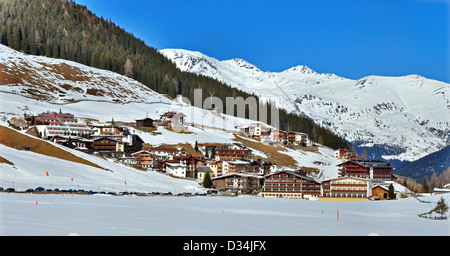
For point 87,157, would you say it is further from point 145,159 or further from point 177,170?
point 177,170

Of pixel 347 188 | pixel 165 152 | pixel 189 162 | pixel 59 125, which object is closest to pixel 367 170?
pixel 347 188

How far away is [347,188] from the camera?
123688 millimetres

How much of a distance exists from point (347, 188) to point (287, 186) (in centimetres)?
1438

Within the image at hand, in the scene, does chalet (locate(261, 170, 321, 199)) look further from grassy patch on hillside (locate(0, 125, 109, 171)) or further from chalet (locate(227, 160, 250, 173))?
grassy patch on hillside (locate(0, 125, 109, 171))

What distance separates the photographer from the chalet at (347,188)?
12188 centimetres

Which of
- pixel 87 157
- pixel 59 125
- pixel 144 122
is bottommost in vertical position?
pixel 87 157

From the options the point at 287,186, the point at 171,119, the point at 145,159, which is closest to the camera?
the point at 287,186

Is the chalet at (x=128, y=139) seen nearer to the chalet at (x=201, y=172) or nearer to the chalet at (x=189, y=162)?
the chalet at (x=189, y=162)

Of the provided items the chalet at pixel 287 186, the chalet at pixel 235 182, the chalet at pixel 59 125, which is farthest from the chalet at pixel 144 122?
the chalet at pixel 287 186

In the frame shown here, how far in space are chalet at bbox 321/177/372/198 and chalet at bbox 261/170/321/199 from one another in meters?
3.13

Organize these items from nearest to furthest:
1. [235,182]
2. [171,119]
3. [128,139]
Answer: [235,182] < [128,139] < [171,119]

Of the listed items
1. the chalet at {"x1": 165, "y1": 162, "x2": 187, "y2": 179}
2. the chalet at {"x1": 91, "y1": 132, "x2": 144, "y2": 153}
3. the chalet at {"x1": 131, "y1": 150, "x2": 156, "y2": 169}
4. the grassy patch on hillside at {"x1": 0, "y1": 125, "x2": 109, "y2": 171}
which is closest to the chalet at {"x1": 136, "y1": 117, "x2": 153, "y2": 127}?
the chalet at {"x1": 91, "y1": 132, "x2": 144, "y2": 153}
